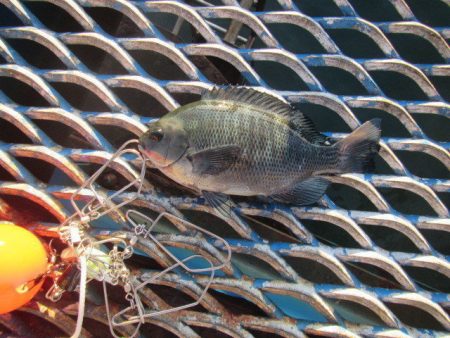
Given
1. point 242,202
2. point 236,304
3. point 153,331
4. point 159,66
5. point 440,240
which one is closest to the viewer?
point 242,202

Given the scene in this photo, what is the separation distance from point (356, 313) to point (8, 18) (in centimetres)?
289

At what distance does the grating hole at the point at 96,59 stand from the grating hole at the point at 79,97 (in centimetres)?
18

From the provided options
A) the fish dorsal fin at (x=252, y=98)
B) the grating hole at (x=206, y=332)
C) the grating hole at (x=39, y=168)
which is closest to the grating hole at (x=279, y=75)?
the fish dorsal fin at (x=252, y=98)

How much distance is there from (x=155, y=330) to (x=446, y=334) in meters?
1.70

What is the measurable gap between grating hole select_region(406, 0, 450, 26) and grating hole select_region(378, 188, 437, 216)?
1.42 meters

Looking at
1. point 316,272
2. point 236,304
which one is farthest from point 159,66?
point 316,272

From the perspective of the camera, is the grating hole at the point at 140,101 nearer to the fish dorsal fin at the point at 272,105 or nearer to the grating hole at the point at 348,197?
the fish dorsal fin at the point at 272,105

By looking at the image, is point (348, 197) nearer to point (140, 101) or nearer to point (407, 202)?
point (407, 202)

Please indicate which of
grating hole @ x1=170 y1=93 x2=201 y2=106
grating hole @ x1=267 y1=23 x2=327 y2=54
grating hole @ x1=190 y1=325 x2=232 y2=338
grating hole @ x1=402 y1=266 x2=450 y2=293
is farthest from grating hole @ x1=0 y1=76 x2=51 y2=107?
grating hole @ x1=402 y1=266 x2=450 y2=293

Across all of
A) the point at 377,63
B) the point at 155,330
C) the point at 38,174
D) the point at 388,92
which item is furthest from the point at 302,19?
the point at 155,330

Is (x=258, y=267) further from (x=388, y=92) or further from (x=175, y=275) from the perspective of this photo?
(x=388, y=92)

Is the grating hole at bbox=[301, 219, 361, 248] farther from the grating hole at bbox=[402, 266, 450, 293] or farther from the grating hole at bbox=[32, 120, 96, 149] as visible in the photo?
the grating hole at bbox=[32, 120, 96, 149]

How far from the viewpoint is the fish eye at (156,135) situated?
1.82 m

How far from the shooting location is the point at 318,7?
3.04 meters
